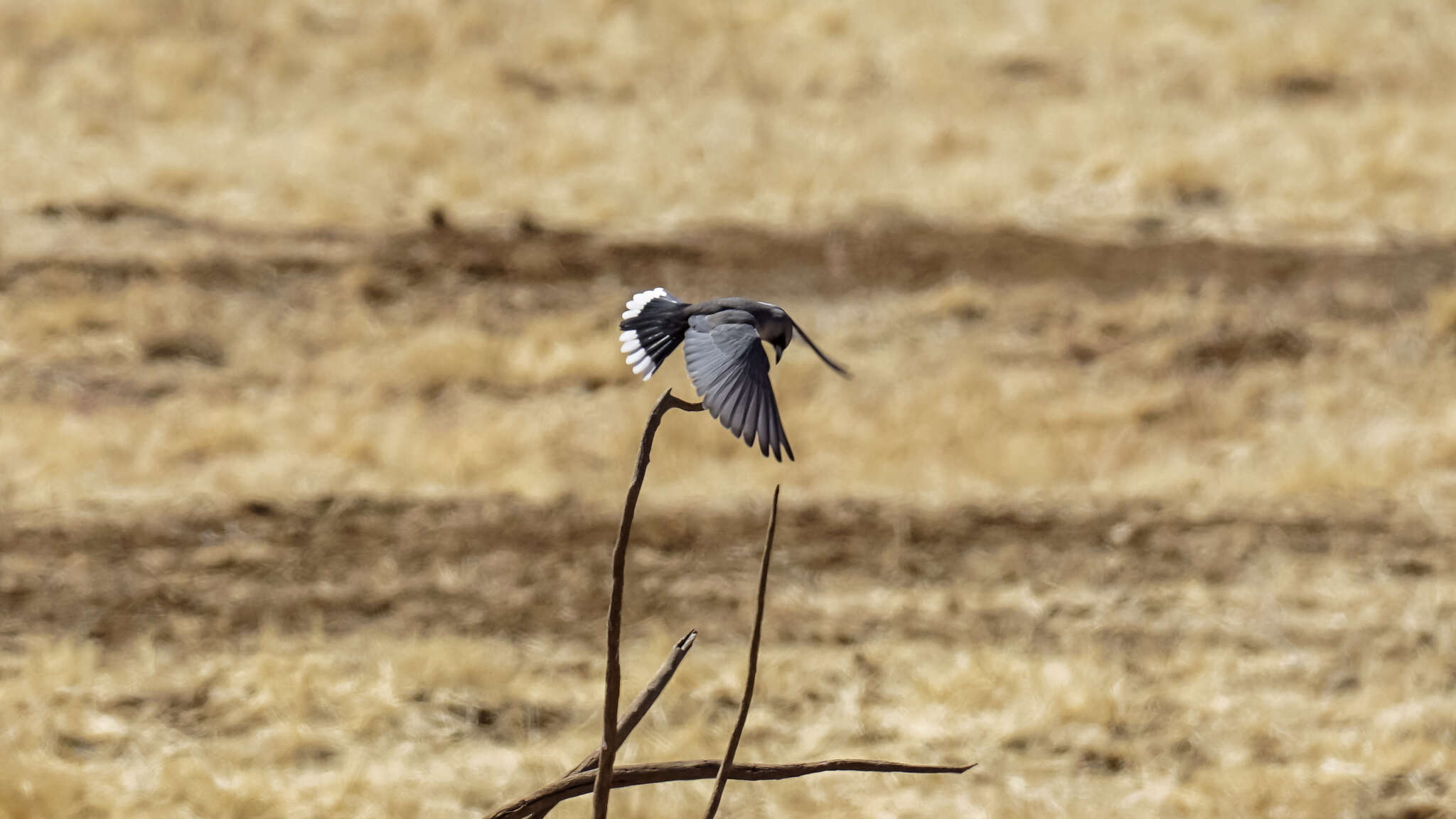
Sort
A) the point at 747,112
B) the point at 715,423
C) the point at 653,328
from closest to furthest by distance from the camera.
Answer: the point at 653,328, the point at 715,423, the point at 747,112

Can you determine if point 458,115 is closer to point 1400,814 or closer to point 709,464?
point 709,464

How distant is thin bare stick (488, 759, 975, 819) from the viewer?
1817mm

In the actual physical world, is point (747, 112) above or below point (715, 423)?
above

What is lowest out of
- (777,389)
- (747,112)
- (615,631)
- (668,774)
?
(777,389)

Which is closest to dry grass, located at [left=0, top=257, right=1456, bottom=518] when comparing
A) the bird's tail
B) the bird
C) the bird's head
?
the bird's tail

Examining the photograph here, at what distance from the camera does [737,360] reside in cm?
190

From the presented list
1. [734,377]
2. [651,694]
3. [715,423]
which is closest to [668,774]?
[651,694]

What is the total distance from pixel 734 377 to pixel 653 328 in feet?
1.16

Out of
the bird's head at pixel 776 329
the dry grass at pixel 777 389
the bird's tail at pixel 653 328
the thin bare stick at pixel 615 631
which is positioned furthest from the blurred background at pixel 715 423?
the bird's head at pixel 776 329

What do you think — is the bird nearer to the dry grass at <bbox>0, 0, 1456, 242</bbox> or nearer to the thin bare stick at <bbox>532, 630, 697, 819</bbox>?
the thin bare stick at <bbox>532, 630, 697, 819</bbox>

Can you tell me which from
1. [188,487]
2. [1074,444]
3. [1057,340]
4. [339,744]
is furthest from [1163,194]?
[339,744]

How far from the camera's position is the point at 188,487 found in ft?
28.3

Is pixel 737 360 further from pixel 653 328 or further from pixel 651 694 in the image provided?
pixel 651 694

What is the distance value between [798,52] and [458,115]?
143 inches
